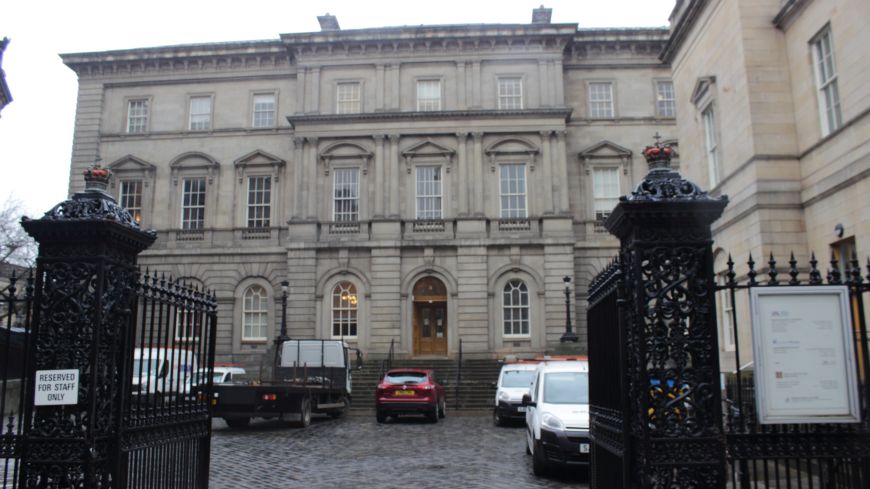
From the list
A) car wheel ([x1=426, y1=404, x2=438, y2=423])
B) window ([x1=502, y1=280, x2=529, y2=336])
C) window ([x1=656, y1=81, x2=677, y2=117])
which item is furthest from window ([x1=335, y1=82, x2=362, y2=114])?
car wheel ([x1=426, y1=404, x2=438, y2=423])

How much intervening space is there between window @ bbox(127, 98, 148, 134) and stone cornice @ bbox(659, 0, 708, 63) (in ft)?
88.8

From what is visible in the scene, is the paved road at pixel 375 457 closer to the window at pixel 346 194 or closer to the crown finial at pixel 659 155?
the crown finial at pixel 659 155

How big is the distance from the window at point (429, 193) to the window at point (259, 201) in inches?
300

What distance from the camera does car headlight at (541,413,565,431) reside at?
11716 mm

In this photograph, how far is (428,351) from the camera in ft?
116

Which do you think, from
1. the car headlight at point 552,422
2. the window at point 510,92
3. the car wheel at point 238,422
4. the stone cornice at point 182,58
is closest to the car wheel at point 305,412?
the car wheel at point 238,422

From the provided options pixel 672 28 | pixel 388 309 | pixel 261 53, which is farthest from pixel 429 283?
pixel 672 28

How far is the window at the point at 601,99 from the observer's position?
1455 inches

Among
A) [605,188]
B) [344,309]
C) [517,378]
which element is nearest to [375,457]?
[517,378]

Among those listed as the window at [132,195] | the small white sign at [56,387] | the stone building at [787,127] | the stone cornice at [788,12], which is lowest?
the small white sign at [56,387]

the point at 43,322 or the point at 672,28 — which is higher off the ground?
the point at 672,28

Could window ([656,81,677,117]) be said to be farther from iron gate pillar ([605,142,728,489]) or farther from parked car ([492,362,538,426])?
iron gate pillar ([605,142,728,489])

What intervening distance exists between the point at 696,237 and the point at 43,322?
5.78 meters

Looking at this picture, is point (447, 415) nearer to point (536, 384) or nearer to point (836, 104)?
point (536, 384)
